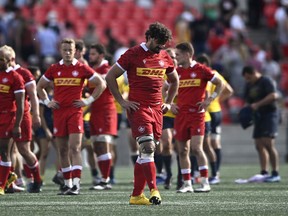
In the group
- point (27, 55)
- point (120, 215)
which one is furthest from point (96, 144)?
point (27, 55)

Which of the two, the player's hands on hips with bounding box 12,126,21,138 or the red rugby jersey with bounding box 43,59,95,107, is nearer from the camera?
the player's hands on hips with bounding box 12,126,21,138

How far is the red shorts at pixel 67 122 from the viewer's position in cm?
1525

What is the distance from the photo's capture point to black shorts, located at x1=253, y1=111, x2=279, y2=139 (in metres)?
19.2

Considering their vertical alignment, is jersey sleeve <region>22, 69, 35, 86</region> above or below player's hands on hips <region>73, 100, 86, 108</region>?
above

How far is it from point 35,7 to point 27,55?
381cm

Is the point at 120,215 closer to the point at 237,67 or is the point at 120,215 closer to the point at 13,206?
the point at 13,206

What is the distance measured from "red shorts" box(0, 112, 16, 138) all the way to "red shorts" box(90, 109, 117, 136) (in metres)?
2.31

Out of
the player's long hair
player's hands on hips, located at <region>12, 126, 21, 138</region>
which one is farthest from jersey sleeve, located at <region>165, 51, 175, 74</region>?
player's hands on hips, located at <region>12, 126, 21, 138</region>

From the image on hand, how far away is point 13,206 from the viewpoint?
1311 centimetres

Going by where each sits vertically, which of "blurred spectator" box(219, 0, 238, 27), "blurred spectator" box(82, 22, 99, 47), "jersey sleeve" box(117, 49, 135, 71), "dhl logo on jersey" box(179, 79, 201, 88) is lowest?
"dhl logo on jersey" box(179, 79, 201, 88)

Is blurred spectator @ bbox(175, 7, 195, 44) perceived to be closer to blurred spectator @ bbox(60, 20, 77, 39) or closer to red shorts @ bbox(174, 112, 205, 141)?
blurred spectator @ bbox(60, 20, 77, 39)

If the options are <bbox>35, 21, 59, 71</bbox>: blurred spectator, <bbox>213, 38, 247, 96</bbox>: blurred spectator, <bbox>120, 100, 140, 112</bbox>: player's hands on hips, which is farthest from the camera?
<bbox>213, 38, 247, 96</bbox>: blurred spectator

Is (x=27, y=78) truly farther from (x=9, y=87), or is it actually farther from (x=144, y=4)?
(x=144, y=4)

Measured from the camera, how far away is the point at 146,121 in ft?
43.4
